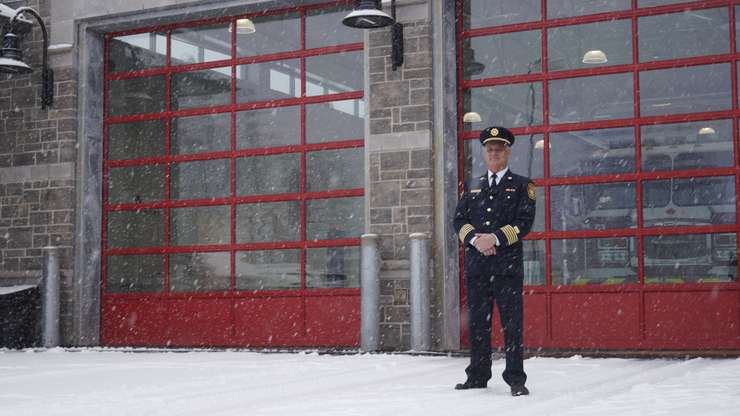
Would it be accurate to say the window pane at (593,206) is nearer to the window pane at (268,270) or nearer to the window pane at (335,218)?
the window pane at (335,218)

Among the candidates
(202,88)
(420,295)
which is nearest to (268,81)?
(202,88)

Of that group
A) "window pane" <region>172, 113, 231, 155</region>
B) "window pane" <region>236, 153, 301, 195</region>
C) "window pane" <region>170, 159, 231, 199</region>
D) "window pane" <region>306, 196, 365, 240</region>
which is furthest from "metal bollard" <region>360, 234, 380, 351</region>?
"window pane" <region>172, 113, 231, 155</region>

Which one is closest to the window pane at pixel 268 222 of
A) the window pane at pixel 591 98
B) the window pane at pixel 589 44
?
the window pane at pixel 591 98

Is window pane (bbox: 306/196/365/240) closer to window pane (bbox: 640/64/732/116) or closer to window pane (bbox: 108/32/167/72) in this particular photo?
window pane (bbox: 108/32/167/72)

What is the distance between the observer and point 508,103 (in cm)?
1104

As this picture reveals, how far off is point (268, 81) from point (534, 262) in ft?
12.8

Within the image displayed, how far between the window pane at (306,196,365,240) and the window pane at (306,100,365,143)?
2.35 ft

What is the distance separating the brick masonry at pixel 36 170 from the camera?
12.7 metres

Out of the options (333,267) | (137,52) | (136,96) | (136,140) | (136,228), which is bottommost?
(333,267)

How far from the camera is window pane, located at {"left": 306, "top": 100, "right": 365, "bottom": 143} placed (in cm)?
1151

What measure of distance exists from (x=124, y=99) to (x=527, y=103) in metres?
5.27

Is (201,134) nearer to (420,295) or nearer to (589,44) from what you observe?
(420,295)

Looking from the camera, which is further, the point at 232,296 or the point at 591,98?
the point at 232,296

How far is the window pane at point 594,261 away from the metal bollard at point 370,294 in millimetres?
1835
